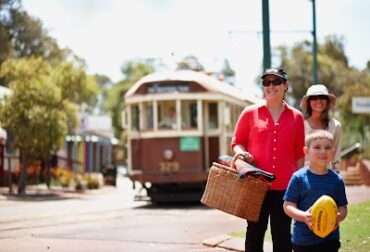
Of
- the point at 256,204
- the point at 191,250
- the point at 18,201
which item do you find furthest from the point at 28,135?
the point at 256,204

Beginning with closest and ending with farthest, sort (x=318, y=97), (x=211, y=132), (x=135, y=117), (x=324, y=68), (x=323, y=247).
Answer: (x=323, y=247) < (x=318, y=97) < (x=211, y=132) < (x=135, y=117) < (x=324, y=68)

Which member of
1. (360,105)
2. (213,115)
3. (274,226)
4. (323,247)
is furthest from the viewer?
(360,105)

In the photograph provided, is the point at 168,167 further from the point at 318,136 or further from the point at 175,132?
the point at 318,136

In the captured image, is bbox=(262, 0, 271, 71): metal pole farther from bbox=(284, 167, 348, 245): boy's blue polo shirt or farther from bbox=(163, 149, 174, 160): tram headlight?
bbox=(284, 167, 348, 245): boy's blue polo shirt

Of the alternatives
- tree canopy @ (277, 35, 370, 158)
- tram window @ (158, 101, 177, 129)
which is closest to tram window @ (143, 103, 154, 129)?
tram window @ (158, 101, 177, 129)

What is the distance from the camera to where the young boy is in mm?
5266

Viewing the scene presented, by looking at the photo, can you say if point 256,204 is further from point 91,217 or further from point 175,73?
point 175,73

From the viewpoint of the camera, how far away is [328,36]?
6391cm

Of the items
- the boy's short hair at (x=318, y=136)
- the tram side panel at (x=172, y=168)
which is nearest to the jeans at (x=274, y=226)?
the boy's short hair at (x=318, y=136)

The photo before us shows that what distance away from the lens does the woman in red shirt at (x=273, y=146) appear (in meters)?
6.58

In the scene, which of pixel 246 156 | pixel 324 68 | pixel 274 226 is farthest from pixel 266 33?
pixel 324 68

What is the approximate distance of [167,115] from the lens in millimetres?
20594

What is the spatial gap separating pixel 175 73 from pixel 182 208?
4025 mm

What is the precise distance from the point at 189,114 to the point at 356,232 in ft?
34.3
